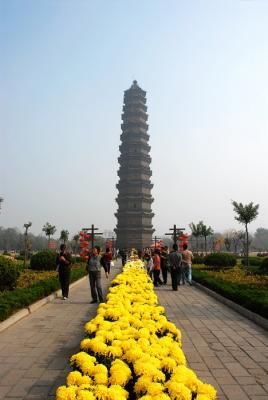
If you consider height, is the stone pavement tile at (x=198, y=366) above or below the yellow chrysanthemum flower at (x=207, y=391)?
below

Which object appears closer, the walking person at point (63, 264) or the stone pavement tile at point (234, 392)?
the stone pavement tile at point (234, 392)

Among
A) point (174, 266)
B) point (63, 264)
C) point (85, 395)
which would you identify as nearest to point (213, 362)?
point (85, 395)

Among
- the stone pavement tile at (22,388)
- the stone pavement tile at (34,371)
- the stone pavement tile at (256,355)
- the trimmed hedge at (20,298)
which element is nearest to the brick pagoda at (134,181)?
the trimmed hedge at (20,298)

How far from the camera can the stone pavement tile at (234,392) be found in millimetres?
4773

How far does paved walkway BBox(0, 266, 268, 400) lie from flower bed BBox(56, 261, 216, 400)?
78cm

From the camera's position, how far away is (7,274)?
13.9 m

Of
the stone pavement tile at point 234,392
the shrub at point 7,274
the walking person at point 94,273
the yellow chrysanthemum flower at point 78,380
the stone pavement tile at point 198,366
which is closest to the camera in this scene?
the yellow chrysanthemum flower at point 78,380

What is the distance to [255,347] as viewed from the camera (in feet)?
23.4

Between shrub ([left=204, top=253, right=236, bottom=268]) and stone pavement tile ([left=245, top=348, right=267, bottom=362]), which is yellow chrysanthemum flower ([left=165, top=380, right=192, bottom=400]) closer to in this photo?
stone pavement tile ([left=245, top=348, right=267, bottom=362])

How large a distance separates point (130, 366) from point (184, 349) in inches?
105

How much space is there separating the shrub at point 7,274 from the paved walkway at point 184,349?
301 cm

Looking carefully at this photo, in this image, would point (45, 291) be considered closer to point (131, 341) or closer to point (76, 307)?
point (76, 307)

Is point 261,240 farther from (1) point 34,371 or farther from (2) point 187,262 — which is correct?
Result: (1) point 34,371

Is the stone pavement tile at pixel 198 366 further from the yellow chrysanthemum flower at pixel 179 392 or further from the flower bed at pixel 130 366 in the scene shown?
the yellow chrysanthemum flower at pixel 179 392
